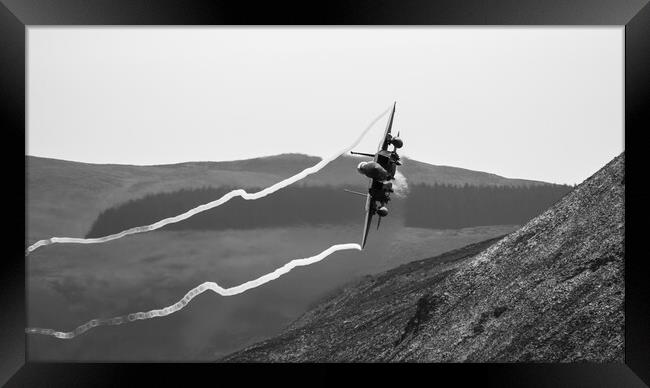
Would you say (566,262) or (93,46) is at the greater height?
(93,46)

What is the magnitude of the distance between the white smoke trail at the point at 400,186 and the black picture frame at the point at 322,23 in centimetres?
158

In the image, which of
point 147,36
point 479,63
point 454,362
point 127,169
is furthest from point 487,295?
point 147,36

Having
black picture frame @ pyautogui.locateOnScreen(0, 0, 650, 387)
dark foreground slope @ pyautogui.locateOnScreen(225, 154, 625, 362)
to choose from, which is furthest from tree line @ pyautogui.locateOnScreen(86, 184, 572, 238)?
black picture frame @ pyautogui.locateOnScreen(0, 0, 650, 387)

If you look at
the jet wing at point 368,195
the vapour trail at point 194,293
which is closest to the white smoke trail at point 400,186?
the jet wing at point 368,195

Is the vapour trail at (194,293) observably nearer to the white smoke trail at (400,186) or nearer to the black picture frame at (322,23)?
the black picture frame at (322,23)

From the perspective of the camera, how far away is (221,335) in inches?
232

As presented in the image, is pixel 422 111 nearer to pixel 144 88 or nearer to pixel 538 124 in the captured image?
pixel 538 124

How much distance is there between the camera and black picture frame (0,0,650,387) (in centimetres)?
511

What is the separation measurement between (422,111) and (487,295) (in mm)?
2099

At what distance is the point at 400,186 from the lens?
19.9 ft

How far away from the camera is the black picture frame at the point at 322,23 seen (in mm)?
5105

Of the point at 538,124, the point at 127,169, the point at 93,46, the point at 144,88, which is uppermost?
the point at 93,46

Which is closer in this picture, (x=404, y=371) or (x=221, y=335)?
(x=404, y=371)

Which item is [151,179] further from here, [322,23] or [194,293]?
[322,23]
